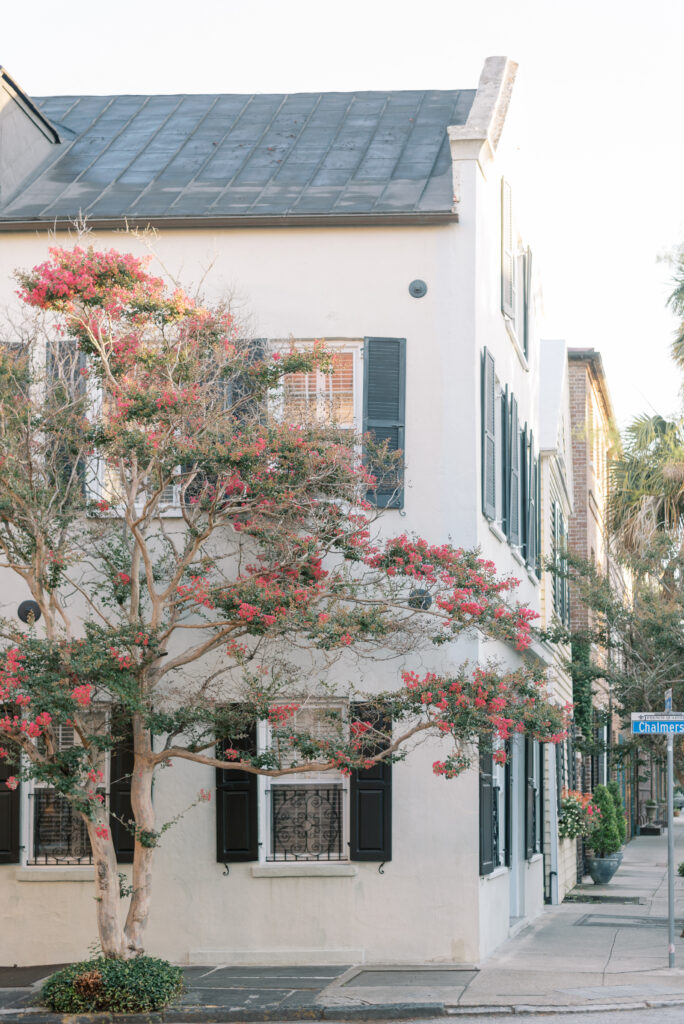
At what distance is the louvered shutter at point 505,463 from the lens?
52.8 feet

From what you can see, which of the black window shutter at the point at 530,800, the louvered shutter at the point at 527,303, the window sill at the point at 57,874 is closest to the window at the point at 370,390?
the window sill at the point at 57,874

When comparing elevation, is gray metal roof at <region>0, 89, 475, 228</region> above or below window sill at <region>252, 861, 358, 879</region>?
above

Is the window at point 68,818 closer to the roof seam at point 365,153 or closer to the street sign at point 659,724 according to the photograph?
the street sign at point 659,724

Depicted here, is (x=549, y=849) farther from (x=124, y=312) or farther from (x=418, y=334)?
(x=124, y=312)

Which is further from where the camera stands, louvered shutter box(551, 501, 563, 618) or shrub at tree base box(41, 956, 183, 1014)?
louvered shutter box(551, 501, 563, 618)

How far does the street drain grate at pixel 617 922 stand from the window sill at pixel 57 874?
278 inches

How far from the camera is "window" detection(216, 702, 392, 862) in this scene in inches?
527

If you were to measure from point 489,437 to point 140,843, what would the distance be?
5907mm

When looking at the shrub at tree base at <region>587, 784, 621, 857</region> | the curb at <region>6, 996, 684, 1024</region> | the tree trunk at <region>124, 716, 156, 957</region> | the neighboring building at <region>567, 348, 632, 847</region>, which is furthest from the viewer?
the neighboring building at <region>567, 348, 632, 847</region>

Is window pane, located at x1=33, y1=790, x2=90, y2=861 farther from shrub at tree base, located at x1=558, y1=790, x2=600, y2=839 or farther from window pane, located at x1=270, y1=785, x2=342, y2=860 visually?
shrub at tree base, located at x1=558, y1=790, x2=600, y2=839

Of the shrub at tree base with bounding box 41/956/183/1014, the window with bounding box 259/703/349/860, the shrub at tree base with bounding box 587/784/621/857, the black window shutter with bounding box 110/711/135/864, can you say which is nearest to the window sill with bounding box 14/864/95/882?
the black window shutter with bounding box 110/711/135/864

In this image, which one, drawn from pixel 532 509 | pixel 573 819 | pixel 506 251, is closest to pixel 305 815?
pixel 532 509

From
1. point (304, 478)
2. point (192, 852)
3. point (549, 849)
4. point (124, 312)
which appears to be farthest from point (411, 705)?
point (549, 849)

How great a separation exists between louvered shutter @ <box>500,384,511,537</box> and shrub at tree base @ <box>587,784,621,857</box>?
9.02 meters
